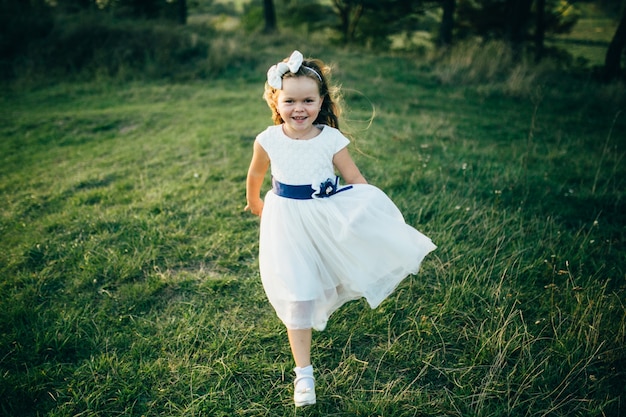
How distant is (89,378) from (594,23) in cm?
3336

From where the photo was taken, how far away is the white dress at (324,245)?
2.28m

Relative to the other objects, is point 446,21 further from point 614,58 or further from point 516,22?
point 614,58

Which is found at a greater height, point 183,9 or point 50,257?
point 183,9

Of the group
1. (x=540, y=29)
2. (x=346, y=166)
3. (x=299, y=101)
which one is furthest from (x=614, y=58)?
(x=299, y=101)

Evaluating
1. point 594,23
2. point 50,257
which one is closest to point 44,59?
point 50,257

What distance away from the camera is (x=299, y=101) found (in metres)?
2.40

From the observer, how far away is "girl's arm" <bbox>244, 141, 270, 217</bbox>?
2.68 metres

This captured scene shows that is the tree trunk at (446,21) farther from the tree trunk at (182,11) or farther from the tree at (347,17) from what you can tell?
the tree trunk at (182,11)

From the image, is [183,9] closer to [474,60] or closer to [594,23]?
[474,60]

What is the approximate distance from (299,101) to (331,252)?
951mm

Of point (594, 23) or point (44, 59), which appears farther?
point (594, 23)

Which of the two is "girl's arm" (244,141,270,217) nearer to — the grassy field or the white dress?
the white dress

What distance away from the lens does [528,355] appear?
2.51 m

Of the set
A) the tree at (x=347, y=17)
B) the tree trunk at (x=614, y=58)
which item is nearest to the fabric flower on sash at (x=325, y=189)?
the tree trunk at (x=614, y=58)
